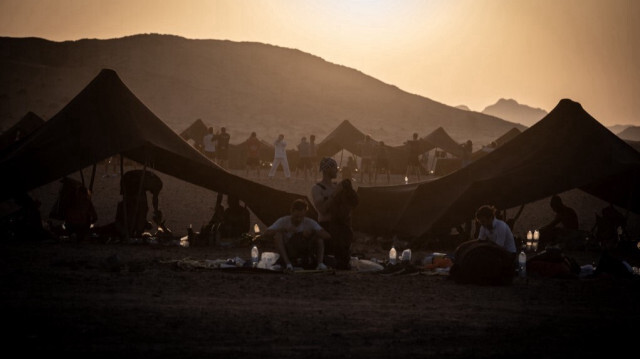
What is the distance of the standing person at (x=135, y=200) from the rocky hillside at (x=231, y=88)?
51.3 m

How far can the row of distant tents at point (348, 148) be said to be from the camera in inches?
1305

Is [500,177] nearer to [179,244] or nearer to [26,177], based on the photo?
[179,244]

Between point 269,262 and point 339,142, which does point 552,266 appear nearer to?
point 269,262

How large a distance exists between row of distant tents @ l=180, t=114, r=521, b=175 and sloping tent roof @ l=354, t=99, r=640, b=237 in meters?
16.5

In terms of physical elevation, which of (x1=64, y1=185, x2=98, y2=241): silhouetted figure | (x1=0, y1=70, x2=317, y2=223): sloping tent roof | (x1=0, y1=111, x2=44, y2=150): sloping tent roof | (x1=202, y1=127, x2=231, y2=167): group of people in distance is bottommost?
(x1=64, y1=185, x2=98, y2=241): silhouetted figure

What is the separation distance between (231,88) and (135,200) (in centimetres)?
9244

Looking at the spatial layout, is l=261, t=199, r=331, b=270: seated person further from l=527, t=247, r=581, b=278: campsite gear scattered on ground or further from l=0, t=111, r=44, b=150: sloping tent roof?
l=0, t=111, r=44, b=150: sloping tent roof

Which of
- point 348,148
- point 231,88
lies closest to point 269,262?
point 348,148

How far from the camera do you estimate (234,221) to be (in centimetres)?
1547

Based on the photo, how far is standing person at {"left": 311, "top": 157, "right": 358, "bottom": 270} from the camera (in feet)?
37.6

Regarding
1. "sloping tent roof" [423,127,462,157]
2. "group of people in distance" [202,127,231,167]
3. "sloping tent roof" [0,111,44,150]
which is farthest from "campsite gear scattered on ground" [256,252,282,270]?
"sloping tent roof" [423,127,462,157]

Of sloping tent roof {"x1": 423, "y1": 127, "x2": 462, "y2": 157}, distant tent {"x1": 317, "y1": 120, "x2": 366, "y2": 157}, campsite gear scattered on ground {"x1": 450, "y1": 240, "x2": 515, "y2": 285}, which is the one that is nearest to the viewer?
campsite gear scattered on ground {"x1": 450, "y1": 240, "x2": 515, "y2": 285}

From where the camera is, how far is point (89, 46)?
13188 cm

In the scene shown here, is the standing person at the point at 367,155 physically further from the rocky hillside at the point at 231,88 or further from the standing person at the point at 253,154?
the rocky hillside at the point at 231,88
